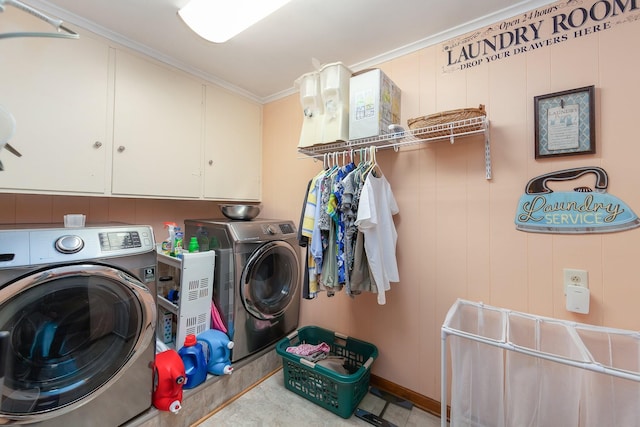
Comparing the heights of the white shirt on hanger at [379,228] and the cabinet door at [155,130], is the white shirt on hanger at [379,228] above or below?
below

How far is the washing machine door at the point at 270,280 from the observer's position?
6.30ft

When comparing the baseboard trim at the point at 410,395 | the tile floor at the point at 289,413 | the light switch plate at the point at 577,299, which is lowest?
the tile floor at the point at 289,413

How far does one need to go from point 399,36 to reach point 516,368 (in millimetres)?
1920

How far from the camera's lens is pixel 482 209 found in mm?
1584

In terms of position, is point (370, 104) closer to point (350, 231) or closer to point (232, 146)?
point (350, 231)

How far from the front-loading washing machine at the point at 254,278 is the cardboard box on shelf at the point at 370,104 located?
3.16ft

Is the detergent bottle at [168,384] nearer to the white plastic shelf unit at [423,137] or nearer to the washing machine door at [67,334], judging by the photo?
the washing machine door at [67,334]

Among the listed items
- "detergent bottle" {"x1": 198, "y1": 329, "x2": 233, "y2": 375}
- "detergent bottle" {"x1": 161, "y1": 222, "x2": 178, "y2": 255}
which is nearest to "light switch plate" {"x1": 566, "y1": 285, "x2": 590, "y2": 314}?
"detergent bottle" {"x1": 198, "y1": 329, "x2": 233, "y2": 375}

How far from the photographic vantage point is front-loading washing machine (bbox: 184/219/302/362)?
1.86 metres

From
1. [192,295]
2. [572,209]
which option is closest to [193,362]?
[192,295]

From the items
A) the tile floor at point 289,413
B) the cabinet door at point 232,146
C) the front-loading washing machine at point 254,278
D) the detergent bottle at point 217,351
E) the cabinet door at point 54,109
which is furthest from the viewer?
the cabinet door at point 232,146

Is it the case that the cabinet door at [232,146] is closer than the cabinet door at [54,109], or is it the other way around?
the cabinet door at [54,109]

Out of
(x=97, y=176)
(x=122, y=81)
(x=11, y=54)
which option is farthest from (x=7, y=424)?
(x=122, y=81)

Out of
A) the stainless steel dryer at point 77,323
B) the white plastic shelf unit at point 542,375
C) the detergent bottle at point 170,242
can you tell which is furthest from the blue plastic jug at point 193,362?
the white plastic shelf unit at point 542,375
